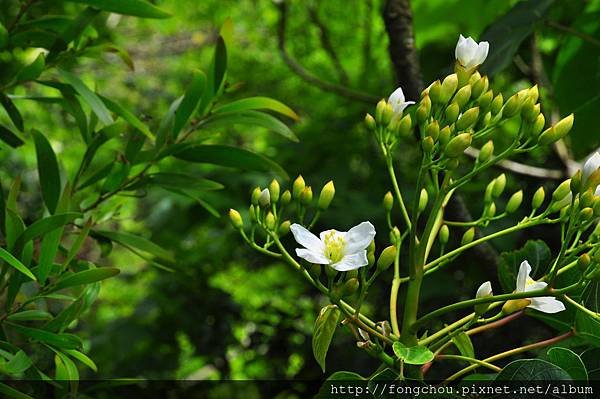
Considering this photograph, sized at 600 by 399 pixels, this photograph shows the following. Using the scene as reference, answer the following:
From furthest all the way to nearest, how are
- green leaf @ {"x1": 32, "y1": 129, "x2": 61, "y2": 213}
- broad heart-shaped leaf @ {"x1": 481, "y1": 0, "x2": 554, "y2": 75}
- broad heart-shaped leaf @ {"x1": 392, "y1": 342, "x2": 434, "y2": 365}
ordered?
broad heart-shaped leaf @ {"x1": 481, "y1": 0, "x2": 554, "y2": 75} < green leaf @ {"x1": 32, "y1": 129, "x2": 61, "y2": 213} < broad heart-shaped leaf @ {"x1": 392, "y1": 342, "x2": 434, "y2": 365}

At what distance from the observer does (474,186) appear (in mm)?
1474

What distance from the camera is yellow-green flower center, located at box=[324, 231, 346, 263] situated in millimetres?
647

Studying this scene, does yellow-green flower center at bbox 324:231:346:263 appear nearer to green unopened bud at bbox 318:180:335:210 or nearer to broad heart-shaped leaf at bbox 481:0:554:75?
green unopened bud at bbox 318:180:335:210

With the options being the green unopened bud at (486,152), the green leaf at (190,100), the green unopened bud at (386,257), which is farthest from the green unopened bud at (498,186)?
the green leaf at (190,100)

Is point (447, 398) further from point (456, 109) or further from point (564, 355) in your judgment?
point (456, 109)

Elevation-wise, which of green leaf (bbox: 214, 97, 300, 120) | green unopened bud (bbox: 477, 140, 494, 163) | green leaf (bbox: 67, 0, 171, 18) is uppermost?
green leaf (bbox: 67, 0, 171, 18)

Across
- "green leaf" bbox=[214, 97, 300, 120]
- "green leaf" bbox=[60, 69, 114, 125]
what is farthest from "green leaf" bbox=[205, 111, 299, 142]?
"green leaf" bbox=[60, 69, 114, 125]

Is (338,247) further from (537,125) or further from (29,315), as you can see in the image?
(29,315)

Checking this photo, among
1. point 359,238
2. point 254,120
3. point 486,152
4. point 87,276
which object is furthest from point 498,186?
point 87,276

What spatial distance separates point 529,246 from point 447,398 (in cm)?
25

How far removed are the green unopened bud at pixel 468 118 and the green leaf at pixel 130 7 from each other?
1.24 feet

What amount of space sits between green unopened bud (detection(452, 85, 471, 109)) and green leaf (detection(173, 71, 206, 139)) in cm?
32

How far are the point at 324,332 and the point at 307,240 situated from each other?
0.26 ft

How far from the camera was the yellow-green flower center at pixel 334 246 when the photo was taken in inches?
25.5
